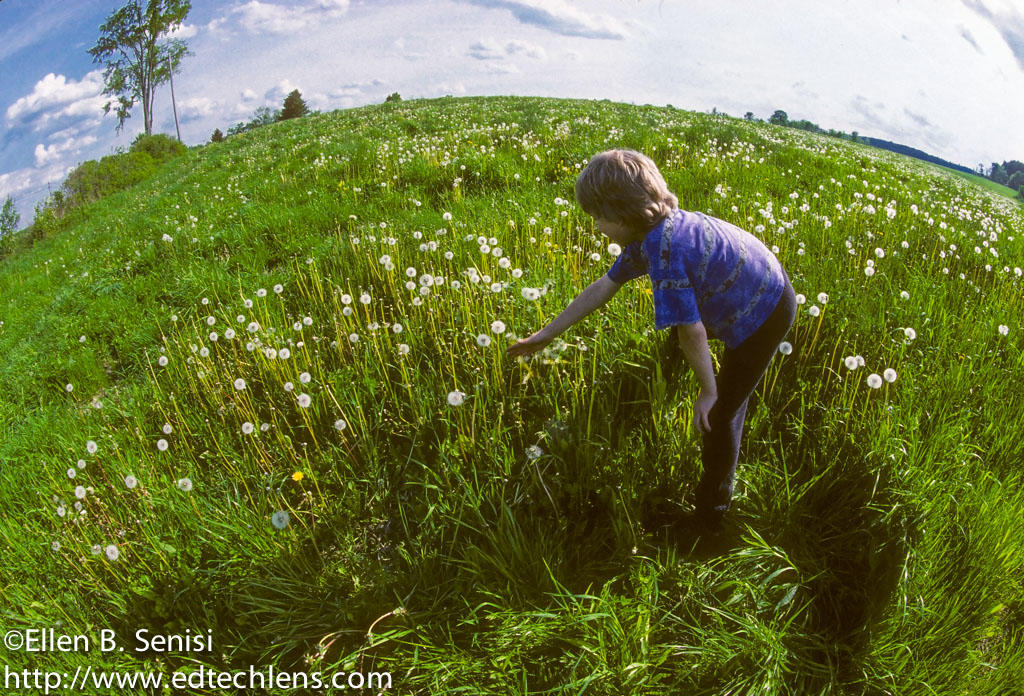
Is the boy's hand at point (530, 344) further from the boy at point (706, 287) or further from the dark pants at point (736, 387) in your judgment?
the dark pants at point (736, 387)

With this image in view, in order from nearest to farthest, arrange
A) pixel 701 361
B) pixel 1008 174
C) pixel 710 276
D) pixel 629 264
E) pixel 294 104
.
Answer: pixel 701 361 < pixel 710 276 < pixel 629 264 < pixel 294 104 < pixel 1008 174

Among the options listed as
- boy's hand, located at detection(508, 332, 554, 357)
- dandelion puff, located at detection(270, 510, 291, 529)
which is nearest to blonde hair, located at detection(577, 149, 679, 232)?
boy's hand, located at detection(508, 332, 554, 357)

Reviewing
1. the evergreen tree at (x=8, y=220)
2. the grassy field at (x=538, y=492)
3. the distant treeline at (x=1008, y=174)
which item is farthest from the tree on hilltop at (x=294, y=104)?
the distant treeline at (x=1008, y=174)

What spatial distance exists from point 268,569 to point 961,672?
8.38 feet

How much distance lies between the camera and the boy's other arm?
1.65 meters

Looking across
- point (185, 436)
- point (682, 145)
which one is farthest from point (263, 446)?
point (682, 145)

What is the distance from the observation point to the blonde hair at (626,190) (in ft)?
5.69

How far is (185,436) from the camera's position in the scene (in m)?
2.87

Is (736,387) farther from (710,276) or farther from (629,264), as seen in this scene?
(629,264)

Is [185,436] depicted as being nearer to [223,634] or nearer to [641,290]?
[223,634]

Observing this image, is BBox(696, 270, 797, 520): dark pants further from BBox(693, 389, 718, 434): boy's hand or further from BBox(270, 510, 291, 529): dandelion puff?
BBox(270, 510, 291, 529): dandelion puff

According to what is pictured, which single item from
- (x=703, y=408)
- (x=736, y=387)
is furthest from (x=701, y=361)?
(x=736, y=387)

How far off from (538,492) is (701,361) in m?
0.96

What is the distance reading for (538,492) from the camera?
2156mm
